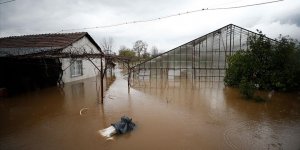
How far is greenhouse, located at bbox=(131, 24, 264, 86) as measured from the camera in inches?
889

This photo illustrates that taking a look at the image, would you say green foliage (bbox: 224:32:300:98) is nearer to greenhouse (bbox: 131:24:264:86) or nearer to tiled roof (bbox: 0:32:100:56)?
greenhouse (bbox: 131:24:264:86)

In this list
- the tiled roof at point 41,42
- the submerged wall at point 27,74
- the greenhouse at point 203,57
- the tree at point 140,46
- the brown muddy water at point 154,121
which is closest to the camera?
the brown muddy water at point 154,121

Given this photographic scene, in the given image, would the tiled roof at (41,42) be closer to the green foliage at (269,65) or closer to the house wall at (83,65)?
the house wall at (83,65)

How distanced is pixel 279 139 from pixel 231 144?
2104mm

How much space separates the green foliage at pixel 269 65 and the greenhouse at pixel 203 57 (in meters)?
3.32

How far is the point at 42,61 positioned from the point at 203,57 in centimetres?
1592

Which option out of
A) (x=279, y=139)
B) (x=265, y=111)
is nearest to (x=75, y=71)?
(x=265, y=111)

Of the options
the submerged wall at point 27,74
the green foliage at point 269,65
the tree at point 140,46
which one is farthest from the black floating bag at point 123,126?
the tree at point 140,46

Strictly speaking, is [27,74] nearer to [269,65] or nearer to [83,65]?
[83,65]

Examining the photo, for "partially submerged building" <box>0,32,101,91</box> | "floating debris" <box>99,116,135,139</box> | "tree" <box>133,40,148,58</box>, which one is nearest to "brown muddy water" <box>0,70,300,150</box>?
"floating debris" <box>99,116,135,139</box>

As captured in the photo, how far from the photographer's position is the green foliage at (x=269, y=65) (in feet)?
56.3

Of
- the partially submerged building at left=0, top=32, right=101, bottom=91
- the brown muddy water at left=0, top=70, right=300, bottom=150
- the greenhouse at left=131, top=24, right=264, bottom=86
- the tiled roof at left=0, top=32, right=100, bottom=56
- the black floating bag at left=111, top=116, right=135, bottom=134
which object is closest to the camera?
the brown muddy water at left=0, top=70, right=300, bottom=150

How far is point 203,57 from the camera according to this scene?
915 inches

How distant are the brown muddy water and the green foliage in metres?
1.71
